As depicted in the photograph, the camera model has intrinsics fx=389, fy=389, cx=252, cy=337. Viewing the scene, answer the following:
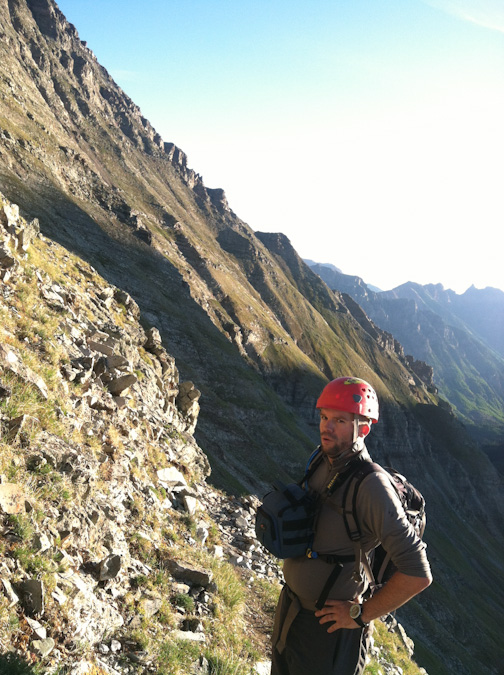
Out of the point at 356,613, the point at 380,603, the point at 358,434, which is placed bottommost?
the point at 356,613

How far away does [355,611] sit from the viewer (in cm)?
467

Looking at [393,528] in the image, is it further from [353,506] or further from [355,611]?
[355,611]

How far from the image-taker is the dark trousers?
4.83 meters

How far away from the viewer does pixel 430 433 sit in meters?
181

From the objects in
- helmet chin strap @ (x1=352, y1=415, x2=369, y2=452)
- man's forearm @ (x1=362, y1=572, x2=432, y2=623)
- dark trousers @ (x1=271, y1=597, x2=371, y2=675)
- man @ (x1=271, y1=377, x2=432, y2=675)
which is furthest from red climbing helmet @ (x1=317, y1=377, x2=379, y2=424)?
dark trousers @ (x1=271, y1=597, x2=371, y2=675)

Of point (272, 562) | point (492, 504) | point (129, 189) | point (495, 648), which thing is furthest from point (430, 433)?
point (272, 562)

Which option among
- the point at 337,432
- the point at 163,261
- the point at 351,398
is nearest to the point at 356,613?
the point at 337,432

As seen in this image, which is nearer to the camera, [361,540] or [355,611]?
[361,540]

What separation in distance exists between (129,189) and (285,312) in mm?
88215

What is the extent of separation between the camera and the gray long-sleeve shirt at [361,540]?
13.6ft

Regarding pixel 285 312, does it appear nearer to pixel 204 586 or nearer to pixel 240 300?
pixel 240 300

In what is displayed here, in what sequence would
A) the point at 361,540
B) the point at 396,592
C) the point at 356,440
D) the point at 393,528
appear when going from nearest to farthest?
the point at 393,528
the point at 396,592
the point at 361,540
the point at 356,440

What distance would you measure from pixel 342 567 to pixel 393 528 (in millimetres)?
1006

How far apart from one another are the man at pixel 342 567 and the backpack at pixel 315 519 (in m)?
Result: 0.05
